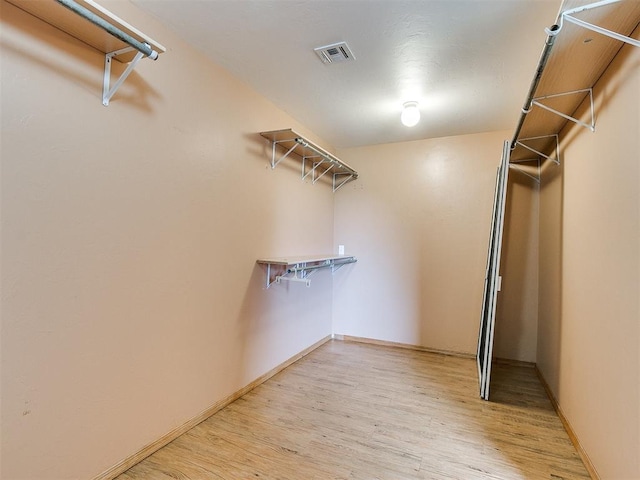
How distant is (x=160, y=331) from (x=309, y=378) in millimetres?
1551

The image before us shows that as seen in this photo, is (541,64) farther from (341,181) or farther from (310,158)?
(341,181)

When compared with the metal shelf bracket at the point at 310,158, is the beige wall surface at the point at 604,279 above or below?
below

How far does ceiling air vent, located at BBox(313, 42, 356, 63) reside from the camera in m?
2.04

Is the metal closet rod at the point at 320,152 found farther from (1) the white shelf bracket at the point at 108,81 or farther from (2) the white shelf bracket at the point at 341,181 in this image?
(1) the white shelf bracket at the point at 108,81

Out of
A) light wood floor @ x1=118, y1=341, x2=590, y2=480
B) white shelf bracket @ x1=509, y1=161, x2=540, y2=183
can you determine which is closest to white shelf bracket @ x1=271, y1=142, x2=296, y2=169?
light wood floor @ x1=118, y1=341, x2=590, y2=480

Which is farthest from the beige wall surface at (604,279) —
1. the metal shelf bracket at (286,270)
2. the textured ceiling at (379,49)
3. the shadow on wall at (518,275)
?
the metal shelf bracket at (286,270)

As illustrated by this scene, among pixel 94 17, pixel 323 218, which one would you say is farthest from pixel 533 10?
pixel 323 218

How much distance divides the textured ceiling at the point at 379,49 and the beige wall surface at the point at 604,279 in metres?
0.60

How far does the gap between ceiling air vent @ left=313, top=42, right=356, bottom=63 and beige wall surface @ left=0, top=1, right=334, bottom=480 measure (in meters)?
0.76

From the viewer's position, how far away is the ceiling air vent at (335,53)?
6.70 ft

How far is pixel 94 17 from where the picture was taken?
4.21ft

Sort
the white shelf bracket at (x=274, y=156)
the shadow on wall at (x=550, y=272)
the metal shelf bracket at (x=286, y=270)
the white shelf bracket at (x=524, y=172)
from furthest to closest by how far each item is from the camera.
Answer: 1. the white shelf bracket at (x=524, y=172)
2. the white shelf bracket at (x=274, y=156)
3. the metal shelf bracket at (x=286, y=270)
4. the shadow on wall at (x=550, y=272)

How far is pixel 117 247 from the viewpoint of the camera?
1.67 m

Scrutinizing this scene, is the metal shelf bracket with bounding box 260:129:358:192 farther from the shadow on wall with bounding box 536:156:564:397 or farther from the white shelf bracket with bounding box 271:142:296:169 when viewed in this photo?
the shadow on wall with bounding box 536:156:564:397
